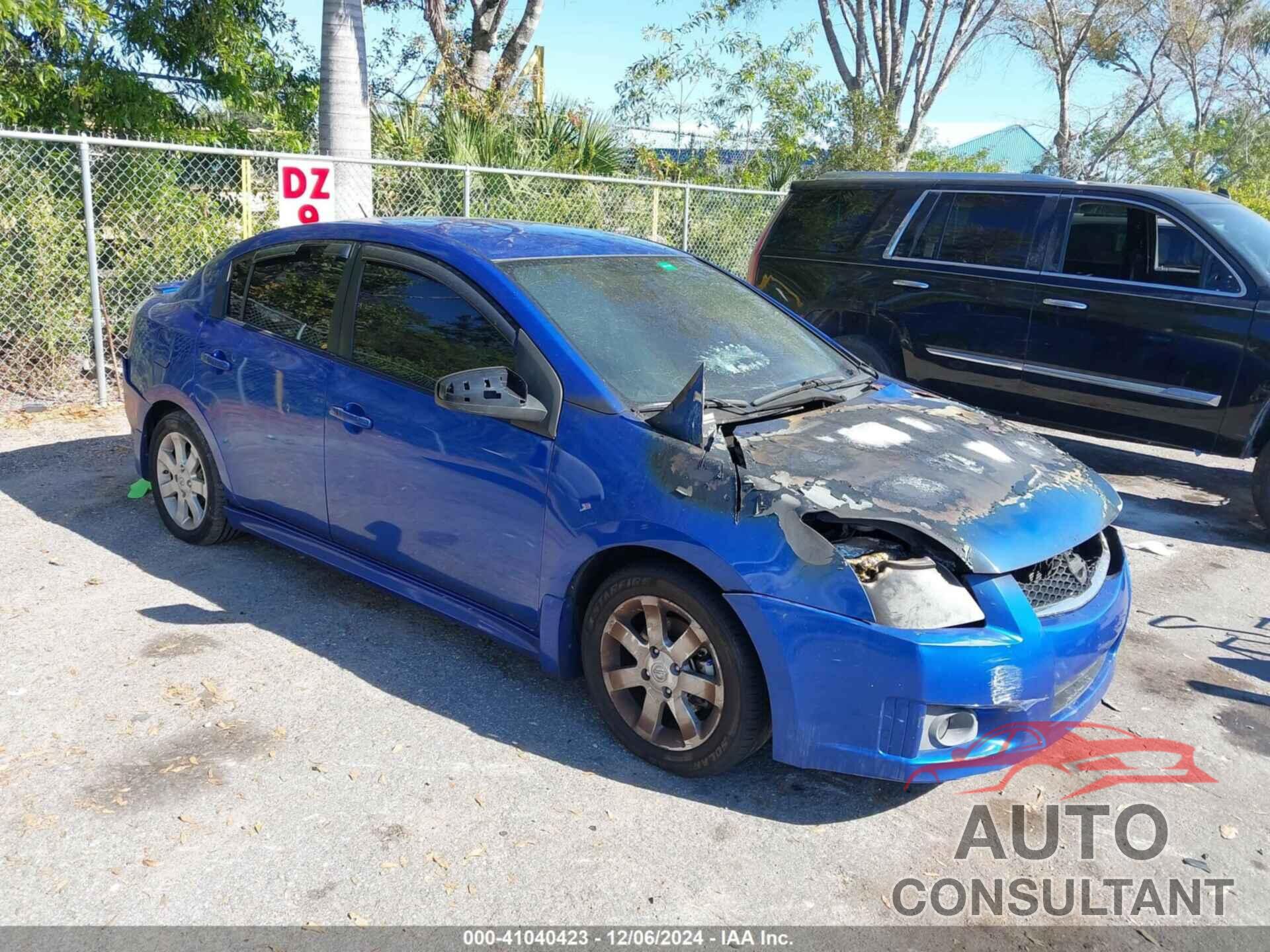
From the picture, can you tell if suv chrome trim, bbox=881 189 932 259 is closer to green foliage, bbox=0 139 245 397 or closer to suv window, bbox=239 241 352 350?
suv window, bbox=239 241 352 350

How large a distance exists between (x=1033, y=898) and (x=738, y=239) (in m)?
11.4

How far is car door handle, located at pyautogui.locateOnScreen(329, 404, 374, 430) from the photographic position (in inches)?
164

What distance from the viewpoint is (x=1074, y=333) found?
Result: 7.01 meters

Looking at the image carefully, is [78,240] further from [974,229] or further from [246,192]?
[974,229]

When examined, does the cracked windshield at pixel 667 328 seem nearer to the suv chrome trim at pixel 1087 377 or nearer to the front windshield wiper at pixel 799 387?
the front windshield wiper at pixel 799 387

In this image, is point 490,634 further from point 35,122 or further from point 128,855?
point 35,122

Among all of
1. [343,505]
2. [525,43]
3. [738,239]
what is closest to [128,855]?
[343,505]

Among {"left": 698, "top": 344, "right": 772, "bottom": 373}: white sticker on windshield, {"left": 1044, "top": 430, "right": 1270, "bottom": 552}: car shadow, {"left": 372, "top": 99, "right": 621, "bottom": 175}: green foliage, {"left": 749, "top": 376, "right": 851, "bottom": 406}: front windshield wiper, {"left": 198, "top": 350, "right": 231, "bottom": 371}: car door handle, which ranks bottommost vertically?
{"left": 1044, "top": 430, "right": 1270, "bottom": 552}: car shadow

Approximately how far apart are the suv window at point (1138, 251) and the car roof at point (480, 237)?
361cm

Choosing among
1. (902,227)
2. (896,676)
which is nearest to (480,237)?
(896,676)

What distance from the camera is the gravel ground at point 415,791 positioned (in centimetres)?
290

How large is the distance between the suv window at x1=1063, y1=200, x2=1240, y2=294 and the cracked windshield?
335 cm

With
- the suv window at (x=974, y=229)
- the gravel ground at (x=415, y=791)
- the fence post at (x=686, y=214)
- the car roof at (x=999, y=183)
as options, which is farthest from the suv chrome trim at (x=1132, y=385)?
the fence post at (x=686, y=214)

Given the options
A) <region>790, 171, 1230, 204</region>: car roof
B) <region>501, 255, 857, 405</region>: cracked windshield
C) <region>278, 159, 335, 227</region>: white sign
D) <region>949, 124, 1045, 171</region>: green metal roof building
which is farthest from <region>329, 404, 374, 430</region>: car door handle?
<region>949, 124, 1045, 171</region>: green metal roof building
